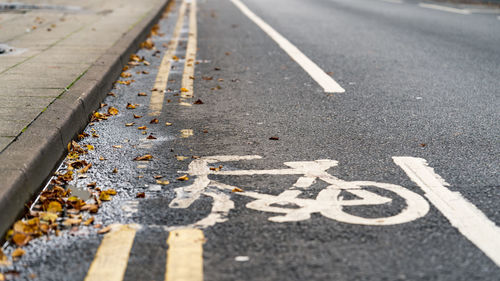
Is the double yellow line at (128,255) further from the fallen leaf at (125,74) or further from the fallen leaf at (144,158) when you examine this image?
the fallen leaf at (125,74)

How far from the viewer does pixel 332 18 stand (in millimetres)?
14047

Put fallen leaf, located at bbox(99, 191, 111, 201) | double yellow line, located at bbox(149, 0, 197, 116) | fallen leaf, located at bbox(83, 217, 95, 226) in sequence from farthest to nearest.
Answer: double yellow line, located at bbox(149, 0, 197, 116), fallen leaf, located at bbox(99, 191, 111, 201), fallen leaf, located at bbox(83, 217, 95, 226)

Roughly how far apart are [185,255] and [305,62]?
18.8ft

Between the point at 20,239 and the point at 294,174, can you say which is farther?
the point at 294,174

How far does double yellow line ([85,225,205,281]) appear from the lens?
270 centimetres

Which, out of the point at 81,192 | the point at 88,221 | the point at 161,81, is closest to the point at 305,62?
the point at 161,81

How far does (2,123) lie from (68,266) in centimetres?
206

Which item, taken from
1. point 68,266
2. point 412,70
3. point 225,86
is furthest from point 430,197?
point 412,70

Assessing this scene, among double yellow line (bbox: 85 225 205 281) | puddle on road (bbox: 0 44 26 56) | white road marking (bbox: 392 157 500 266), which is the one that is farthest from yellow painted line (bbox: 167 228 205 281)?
puddle on road (bbox: 0 44 26 56)

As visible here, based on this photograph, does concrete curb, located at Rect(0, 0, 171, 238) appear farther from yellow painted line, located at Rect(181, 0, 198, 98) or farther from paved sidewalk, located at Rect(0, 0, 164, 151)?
yellow painted line, located at Rect(181, 0, 198, 98)

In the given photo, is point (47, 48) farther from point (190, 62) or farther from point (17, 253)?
point (17, 253)

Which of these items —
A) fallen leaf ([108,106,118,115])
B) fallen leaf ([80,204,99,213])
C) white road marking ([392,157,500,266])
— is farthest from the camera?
fallen leaf ([108,106,118,115])

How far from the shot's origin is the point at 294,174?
13.0 feet

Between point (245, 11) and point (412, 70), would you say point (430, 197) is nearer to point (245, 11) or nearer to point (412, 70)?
point (412, 70)
